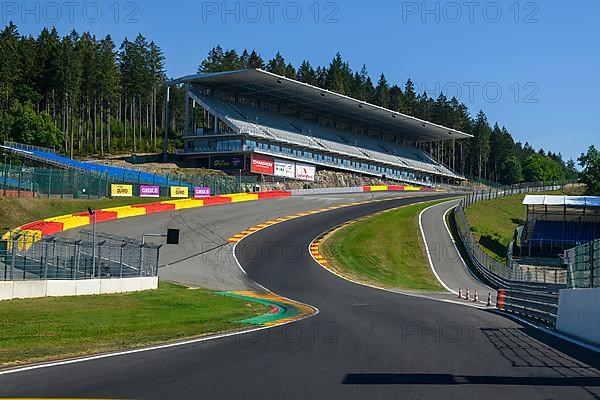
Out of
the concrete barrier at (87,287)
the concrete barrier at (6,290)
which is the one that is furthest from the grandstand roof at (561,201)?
the concrete barrier at (6,290)

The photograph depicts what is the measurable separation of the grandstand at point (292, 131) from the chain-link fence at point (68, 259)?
6370 centimetres

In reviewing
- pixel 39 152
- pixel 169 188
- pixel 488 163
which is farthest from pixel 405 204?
pixel 488 163

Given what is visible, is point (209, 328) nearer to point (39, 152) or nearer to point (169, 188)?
point (169, 188)

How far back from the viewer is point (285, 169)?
3952 inches

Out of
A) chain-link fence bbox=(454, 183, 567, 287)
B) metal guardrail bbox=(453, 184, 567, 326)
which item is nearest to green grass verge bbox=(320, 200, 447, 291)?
chain-link fence bbox=(454, 183, 567, 287)

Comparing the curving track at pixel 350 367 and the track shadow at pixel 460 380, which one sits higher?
the track shadow at pixel 460 380

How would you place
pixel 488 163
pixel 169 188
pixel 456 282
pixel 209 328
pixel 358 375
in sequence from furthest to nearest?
pixel 488 163 < pixel 169 188 < pixel 456 282 < pixel 209 328 < pixel 358 375

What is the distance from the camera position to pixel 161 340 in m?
13.6

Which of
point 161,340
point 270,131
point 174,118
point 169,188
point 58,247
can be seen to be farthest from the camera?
point 174,118

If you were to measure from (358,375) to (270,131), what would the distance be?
3677 inches

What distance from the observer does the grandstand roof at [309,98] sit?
96312 mm

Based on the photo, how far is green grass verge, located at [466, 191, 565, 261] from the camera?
2430 inches

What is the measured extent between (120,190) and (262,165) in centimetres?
3592

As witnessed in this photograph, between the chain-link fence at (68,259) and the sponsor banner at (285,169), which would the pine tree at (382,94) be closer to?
the sponsor banner at (285,169)
